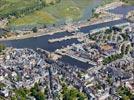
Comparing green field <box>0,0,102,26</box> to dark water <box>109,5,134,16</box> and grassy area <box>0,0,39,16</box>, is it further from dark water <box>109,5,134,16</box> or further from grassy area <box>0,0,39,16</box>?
dark water <box>109,5,134,16</box>

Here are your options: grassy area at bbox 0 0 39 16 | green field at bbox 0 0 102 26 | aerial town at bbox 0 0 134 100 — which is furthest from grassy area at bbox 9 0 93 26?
grassy area at bbox 0 0 39 16

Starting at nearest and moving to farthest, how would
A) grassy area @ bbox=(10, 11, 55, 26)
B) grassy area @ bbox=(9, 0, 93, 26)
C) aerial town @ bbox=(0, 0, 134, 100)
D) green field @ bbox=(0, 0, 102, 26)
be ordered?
1. aerial town @ bbox=(0, 0, 134, 100)
2. grassy area @ bbox=(10, 11, 55, 26)
3. grassy area @ bbox=(9, 0, 93, 26)
4. green field @ bbox=(0, 0, 102, 26)

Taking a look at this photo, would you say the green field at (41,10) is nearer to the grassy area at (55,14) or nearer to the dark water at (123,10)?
the grassy area at (55,14)

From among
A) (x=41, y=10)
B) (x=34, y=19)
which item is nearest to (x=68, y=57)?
(x=34, y=19)

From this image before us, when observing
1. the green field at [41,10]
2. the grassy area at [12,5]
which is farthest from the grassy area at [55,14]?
the grassy area at [12,5]

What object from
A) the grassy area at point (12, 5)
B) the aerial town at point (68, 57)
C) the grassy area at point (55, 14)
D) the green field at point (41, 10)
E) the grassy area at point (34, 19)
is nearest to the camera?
the aerial town at point (68, 57)

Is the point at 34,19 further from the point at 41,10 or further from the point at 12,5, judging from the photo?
the point at 12,5

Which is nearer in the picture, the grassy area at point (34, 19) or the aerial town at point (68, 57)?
the aerial town at point (68, 57)
